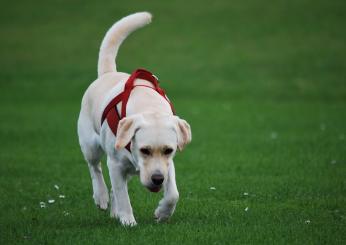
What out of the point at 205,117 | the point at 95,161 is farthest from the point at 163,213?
the point at 205,117

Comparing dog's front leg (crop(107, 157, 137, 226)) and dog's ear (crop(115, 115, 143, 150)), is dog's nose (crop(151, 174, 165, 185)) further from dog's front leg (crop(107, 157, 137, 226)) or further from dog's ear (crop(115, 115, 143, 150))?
dog's front leg (crop(107, 157, 137, 226))

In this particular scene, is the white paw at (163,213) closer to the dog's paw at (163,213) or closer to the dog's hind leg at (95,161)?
the dog's paw at (163,213)

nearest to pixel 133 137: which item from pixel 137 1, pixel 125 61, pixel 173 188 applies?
pixel 173 188

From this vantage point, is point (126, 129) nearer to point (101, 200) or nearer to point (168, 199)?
point (168, 199)

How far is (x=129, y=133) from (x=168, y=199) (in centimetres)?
81

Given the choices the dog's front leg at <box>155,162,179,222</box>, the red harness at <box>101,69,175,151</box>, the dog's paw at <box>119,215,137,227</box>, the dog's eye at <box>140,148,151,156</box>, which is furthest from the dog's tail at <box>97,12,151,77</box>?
the dog's eye at <box>140,148,151,156</box>

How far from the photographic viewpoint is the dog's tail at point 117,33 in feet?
29.2

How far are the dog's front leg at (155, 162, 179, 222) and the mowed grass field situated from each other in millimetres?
129

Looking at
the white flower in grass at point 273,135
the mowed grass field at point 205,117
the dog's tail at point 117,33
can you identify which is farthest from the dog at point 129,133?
the white flower in grass at point 273,135

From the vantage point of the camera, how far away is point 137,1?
39438 mm

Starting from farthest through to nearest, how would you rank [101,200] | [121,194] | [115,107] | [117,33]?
[117,33]
[101,200]
[115,107]
[121,194]

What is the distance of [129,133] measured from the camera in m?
6.75

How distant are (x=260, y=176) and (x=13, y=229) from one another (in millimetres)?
4153

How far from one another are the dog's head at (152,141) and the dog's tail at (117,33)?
7.66ft
